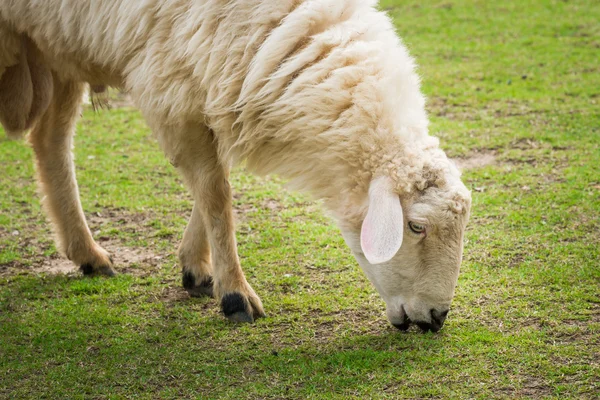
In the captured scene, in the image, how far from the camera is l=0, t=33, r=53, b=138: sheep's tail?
506 centimetres

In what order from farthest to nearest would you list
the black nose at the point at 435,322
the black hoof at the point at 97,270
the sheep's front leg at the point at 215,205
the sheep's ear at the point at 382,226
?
the black hoof at the point at 97,270 < the sheep's front leg at the point at 215,205 < the black nose at the point at 435,322 < the sheep's ear at the point at 382,226

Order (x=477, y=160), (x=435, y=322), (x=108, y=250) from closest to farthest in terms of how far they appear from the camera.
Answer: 1. (x=435, y=322)
2. (x=108, y=250)
3. (x=477, y=160)

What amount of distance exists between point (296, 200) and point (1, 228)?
219 cm

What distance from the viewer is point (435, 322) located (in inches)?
159

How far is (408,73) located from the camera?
4.00m

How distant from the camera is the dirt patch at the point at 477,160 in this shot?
6.53m

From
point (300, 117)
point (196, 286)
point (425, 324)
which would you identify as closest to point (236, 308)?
point (196, 286)

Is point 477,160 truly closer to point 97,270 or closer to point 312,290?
point 312,290

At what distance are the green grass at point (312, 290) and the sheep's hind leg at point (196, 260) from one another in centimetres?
11

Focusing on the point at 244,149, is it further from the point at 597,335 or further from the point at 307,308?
the point at 597,335

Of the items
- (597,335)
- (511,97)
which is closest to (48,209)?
(597,335)

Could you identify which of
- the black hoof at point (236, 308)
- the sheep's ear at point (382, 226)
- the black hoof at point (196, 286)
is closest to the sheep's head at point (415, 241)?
the sheep's ear at point (382, 226)

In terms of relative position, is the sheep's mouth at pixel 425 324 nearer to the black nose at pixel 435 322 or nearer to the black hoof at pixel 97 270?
the black nose at pixel 435 322

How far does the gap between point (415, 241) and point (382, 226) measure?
12.7 inches
